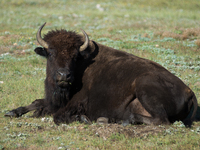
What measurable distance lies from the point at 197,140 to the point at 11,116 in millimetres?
4692

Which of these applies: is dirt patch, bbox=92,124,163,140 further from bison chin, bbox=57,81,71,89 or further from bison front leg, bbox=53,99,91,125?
bison chin, bbox=57,81,71,89

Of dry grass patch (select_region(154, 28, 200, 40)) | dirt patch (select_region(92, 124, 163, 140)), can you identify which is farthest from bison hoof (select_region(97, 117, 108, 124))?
dry grass patch (select_region(154, 28, 200, 40))

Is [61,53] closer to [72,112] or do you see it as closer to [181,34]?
[72,112]

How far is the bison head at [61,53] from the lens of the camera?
6.99 m

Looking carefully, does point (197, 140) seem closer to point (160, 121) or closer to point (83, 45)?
point (160, 121)

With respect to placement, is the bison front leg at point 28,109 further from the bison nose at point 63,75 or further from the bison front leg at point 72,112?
the bison nose at point 63,75

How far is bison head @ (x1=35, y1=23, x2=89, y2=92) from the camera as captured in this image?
6989 mm

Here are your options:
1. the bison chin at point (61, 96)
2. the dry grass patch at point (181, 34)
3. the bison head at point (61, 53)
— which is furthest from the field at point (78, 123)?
the bison head at point (61, 53)

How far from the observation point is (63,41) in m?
7.42

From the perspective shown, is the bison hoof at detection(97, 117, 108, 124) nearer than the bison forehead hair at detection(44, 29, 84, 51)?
Yes

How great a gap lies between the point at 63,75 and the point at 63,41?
111 cm

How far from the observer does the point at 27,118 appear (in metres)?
7.67

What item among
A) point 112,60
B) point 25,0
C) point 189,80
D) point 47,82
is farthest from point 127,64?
point 25,0

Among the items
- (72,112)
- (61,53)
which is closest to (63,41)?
(61,53)
